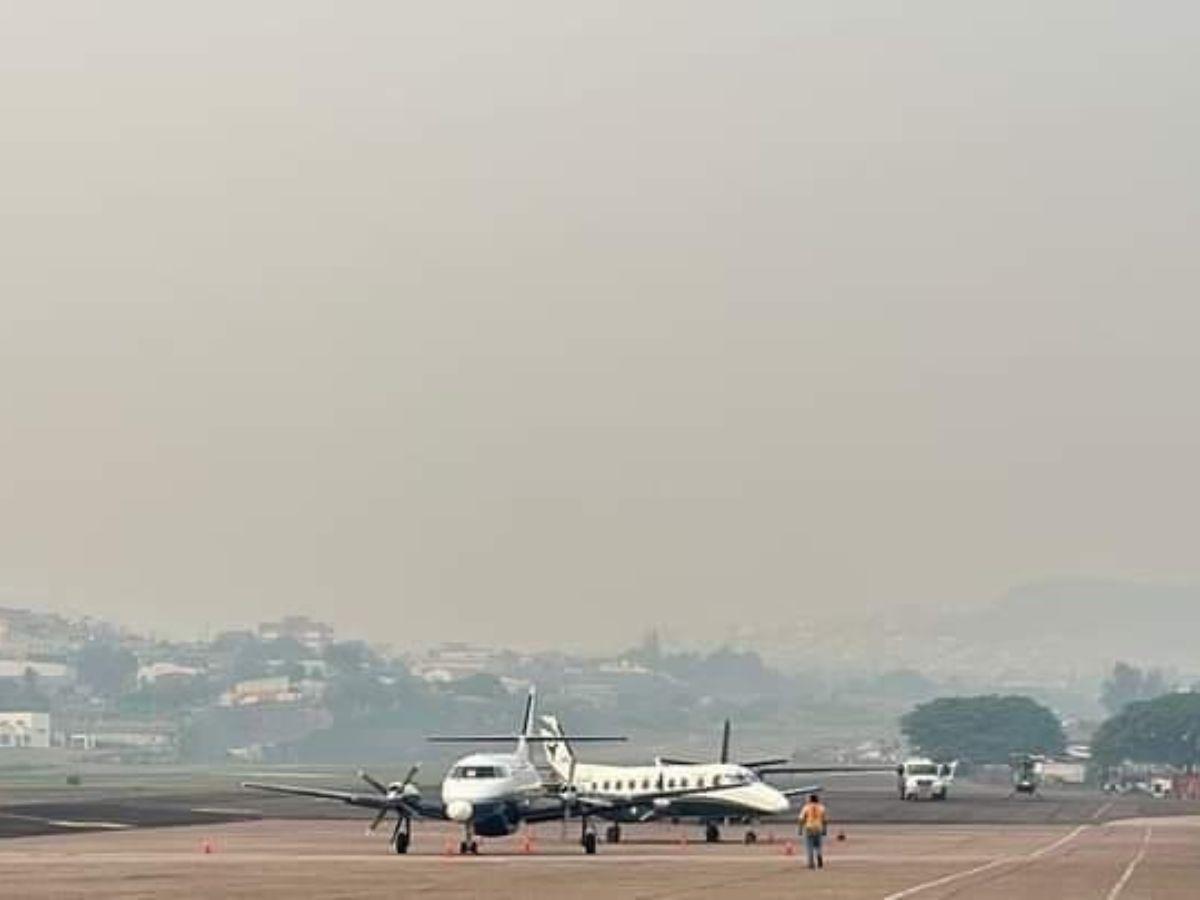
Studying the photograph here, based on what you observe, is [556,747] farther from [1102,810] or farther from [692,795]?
[1102,810]

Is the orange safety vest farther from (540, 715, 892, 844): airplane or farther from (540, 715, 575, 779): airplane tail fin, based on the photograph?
(540, 715, 575, 779): airplane tail fin

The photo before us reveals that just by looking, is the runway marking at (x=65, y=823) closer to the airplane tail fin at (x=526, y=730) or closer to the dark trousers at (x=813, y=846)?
the airplane tail fin at (x=526, y=730)

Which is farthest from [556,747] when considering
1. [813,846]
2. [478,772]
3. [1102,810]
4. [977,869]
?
[977,869]

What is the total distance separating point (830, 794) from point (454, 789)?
93994 mm

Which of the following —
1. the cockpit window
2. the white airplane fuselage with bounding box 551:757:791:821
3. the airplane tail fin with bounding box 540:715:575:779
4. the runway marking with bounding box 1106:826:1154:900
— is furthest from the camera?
the airplane tail fin with bounding box 540:715:575:779

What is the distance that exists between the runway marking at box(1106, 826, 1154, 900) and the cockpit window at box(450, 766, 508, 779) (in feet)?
56.0

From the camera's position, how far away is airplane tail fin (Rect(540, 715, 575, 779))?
4242 inches

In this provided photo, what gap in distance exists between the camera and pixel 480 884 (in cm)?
6153

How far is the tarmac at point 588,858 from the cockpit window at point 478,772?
2046 millimetres

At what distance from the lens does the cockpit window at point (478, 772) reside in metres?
82.7

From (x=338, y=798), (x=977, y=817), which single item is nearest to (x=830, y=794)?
(x=977, y=817)

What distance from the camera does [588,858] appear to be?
77562 mm

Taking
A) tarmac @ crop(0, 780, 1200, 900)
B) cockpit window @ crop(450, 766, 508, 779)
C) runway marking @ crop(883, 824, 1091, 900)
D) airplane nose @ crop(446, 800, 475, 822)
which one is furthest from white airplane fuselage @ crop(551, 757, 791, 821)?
airplane nose @ crop(446, 800, 475, 822)

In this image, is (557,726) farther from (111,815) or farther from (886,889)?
(886,889)
